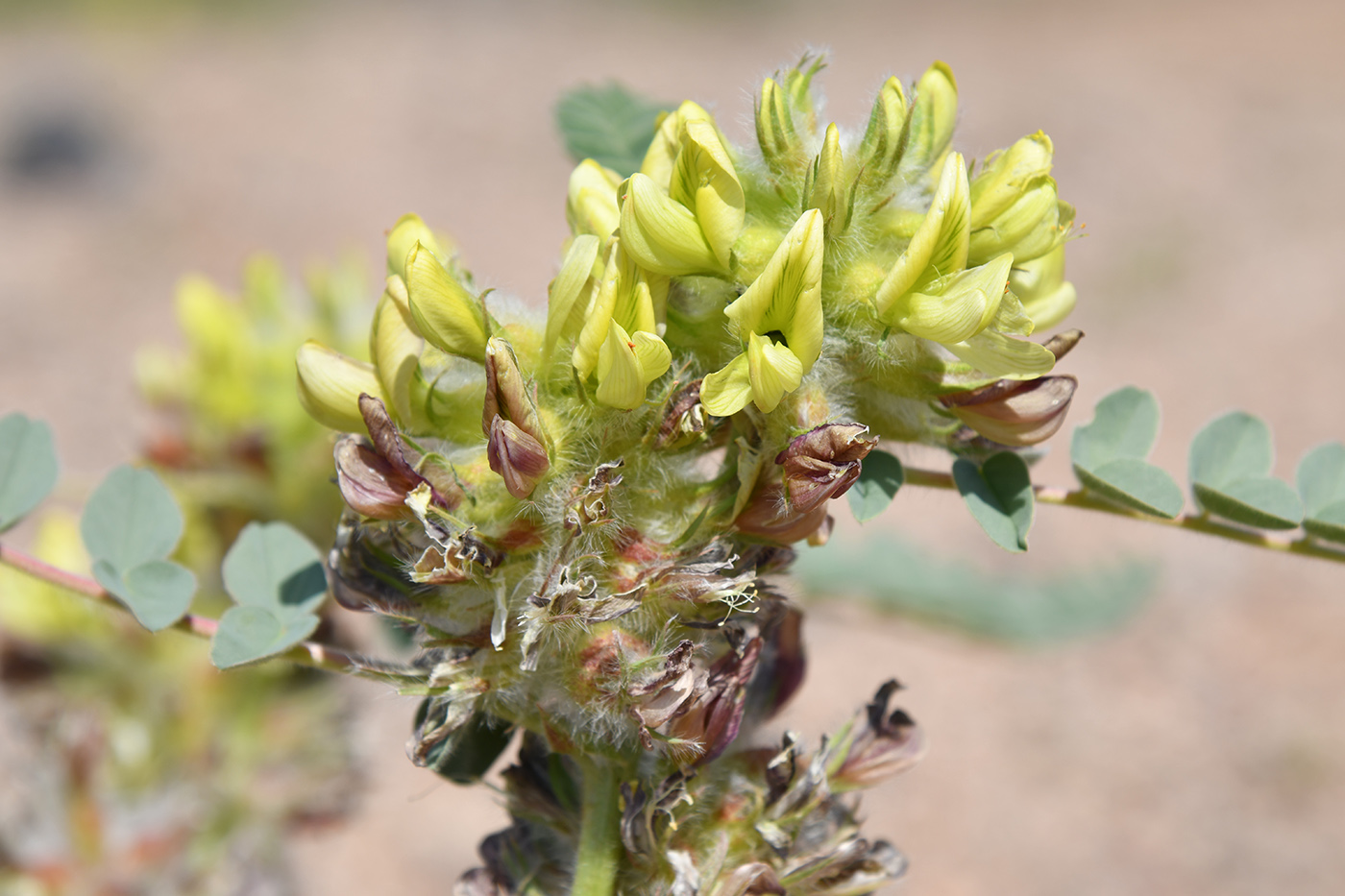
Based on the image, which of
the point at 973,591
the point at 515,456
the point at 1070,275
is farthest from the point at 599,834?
the point at 1070,275

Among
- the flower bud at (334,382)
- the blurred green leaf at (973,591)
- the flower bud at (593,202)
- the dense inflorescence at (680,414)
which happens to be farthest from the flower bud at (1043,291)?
the blurred green leaf at (973,591)

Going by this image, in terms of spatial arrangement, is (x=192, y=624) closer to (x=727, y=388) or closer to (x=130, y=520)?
(x=130, y=520)

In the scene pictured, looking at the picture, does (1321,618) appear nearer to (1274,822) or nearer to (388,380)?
(1274,822)

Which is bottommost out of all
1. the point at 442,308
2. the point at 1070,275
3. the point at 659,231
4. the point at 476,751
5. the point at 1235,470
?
the point at 1070,275

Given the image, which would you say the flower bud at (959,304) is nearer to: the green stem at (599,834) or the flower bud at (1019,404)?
the flower bud at (1019,404)

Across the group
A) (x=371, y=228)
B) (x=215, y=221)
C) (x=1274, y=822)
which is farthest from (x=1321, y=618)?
(x=215, y=221)

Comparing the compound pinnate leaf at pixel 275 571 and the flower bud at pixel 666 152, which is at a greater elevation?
the flower bud at pixel 666 152

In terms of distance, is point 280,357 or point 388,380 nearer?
point 388,380
